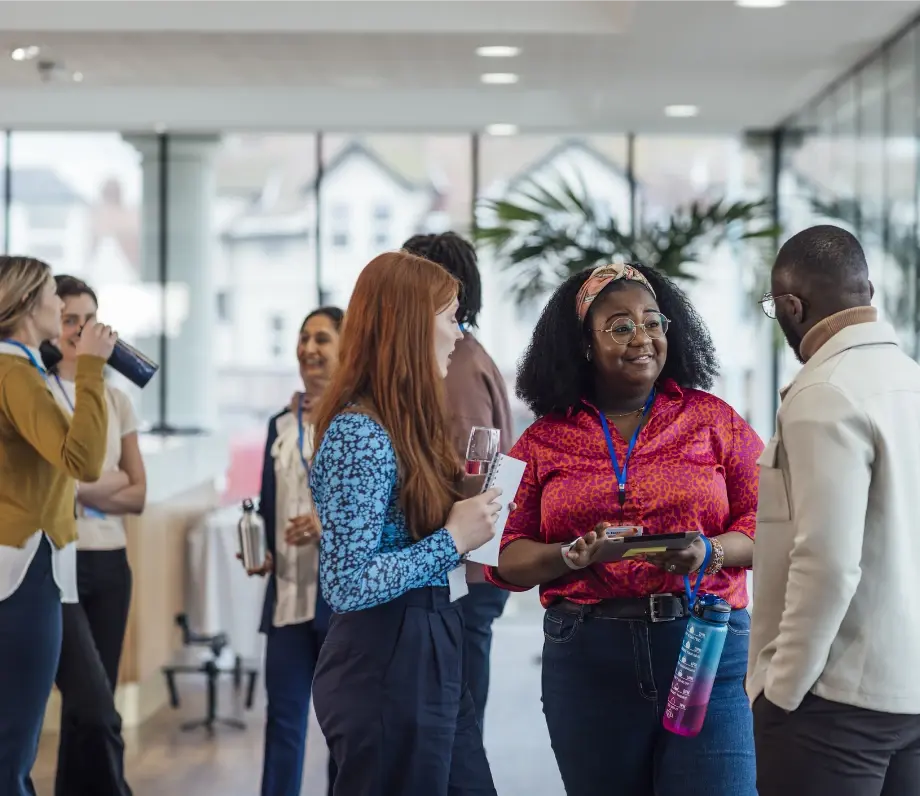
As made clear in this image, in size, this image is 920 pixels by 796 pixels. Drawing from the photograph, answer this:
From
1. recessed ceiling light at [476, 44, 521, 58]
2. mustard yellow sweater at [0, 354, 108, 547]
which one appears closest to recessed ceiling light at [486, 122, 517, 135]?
recessed ceiling light at [476, 44, 521, 58]

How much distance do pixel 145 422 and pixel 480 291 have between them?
7.52m

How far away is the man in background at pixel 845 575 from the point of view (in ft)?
5.85

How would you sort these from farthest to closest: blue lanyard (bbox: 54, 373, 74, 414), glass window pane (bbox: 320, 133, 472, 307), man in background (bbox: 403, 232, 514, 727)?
glass window pane (bbox: 320, 133, 472, 307), blue lanyard (bbox: 54, 373, 74, 414), man in background (bbox: 403, 232, 514, 727)

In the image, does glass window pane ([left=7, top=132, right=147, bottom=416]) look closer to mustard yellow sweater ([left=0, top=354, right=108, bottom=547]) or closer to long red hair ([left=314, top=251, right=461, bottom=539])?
mustard yellow sweater ([left=0, top=354, right=108, bottom=547])

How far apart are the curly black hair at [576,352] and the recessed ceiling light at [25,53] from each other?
491cm

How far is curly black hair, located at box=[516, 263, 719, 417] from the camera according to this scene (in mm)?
2408

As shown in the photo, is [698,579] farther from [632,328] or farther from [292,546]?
[292,546]

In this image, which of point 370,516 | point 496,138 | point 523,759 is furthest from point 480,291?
point 496,138

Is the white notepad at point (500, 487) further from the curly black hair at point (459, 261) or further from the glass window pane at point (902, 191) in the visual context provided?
the glass window pane at point (902, 191)

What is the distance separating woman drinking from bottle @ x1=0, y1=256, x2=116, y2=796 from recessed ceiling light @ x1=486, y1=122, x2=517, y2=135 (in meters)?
6.84

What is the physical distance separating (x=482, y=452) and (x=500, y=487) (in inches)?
2.7

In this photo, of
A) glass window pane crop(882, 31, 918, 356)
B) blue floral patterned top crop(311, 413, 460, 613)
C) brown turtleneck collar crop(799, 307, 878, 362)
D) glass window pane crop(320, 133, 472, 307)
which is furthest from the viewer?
glass window pane crop(320, 133, 472, 307)

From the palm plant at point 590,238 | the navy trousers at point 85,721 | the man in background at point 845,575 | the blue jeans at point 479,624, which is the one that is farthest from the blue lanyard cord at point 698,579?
the palm plant at point 590,238

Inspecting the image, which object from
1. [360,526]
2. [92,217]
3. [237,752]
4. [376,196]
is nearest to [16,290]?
[360,526]
